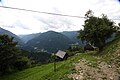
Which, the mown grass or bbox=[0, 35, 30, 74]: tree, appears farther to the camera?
bbox=[0, 35, 30, 74]: tree

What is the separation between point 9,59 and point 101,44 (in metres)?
36.7

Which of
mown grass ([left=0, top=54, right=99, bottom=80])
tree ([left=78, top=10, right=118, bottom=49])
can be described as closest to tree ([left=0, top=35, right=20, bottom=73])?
mown grass ([left=0, top=54, right=99, bottom=80])

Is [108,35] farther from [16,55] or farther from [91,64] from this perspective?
Answer: [16,55]

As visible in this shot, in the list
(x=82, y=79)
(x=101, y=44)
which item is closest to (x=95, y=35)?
(x=101, y=44)

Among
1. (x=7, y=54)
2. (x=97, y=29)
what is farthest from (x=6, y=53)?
(x=97, y=29)

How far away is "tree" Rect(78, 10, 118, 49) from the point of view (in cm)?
5728

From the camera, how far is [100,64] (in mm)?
36062

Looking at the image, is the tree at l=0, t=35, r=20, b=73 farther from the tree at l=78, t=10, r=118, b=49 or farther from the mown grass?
the tree at l=78, t=10, r=118, b=49

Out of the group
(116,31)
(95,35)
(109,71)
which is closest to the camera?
(109,71)

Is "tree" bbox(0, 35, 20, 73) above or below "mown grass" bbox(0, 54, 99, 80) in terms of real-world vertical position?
above

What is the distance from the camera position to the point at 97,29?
5706 centimetres

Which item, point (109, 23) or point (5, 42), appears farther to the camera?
point (5, 42)

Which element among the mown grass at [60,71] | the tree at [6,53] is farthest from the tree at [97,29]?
the tree at [6,53]

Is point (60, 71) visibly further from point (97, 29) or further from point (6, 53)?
point (6, 53)
